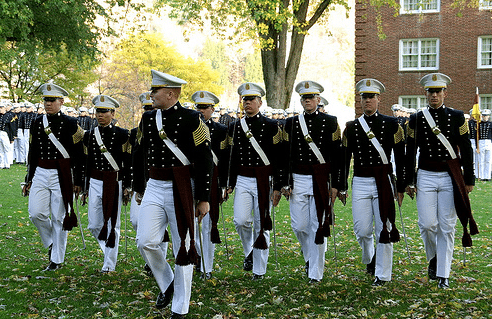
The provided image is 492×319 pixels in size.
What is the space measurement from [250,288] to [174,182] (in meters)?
2.18

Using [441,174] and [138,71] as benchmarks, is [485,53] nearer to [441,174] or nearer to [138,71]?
[441,174]

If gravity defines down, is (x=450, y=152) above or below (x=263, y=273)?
above

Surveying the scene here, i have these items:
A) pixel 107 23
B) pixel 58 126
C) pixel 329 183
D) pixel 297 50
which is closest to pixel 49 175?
pixel 58 126

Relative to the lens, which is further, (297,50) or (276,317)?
(297,50)

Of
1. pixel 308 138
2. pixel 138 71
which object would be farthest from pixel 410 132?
pixel 138 71

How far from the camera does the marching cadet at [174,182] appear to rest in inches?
262

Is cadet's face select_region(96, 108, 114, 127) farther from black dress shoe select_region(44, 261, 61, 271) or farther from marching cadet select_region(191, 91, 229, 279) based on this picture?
black dress shoe select_region(44, 261, 61, 271)

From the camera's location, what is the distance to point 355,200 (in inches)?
329

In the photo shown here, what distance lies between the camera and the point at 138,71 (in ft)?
194

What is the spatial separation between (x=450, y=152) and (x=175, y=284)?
3.80 meters

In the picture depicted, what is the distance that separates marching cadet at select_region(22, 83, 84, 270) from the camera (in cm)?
897

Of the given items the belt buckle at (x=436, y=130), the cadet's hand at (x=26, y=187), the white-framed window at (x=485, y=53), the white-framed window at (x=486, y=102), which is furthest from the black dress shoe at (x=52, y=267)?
the white-framed window at (x=485, y=53)

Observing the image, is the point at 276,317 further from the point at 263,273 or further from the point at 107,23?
the point at 107,23

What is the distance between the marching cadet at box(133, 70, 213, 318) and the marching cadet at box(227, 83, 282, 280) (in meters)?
1.97
